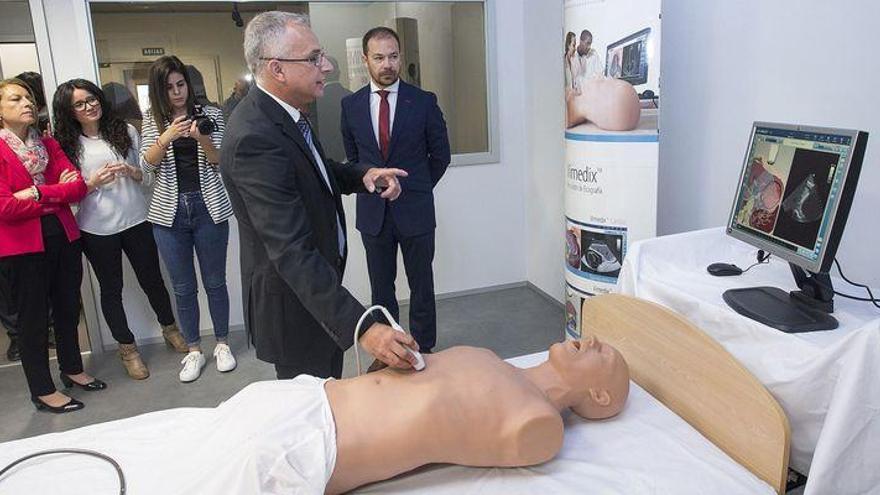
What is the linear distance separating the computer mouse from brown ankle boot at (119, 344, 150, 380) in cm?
266

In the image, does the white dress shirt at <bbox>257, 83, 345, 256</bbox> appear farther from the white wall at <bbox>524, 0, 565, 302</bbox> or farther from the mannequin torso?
the white wall at <bbox>524, 0, 565, 302</bbox>

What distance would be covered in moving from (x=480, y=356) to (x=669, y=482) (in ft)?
1.61

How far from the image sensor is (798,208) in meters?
1.50

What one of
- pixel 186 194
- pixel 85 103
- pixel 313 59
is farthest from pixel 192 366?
pixel 313 59

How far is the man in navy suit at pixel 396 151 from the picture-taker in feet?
9.71

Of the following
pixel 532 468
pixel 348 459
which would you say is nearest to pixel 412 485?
pixel 348 459

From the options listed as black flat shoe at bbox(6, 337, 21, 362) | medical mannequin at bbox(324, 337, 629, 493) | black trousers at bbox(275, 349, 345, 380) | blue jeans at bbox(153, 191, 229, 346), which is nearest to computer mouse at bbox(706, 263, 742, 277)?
medical mannequin at bbox(324, 337, 629, 493)

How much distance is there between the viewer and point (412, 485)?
135 centimetres

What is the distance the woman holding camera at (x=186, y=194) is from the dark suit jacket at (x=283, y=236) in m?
1.33

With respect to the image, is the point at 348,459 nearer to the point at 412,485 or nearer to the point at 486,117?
the point at 412,485

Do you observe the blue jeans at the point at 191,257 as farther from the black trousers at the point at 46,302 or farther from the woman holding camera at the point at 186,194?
the black trousers at the point at 46,302

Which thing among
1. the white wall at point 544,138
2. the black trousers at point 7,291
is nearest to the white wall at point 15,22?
the black trousers at point 7,291

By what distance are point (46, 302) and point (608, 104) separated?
2.49 m

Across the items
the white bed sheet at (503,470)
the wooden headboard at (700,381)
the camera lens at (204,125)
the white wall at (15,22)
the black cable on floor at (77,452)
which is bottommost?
the white bed sheet at (503,470)
